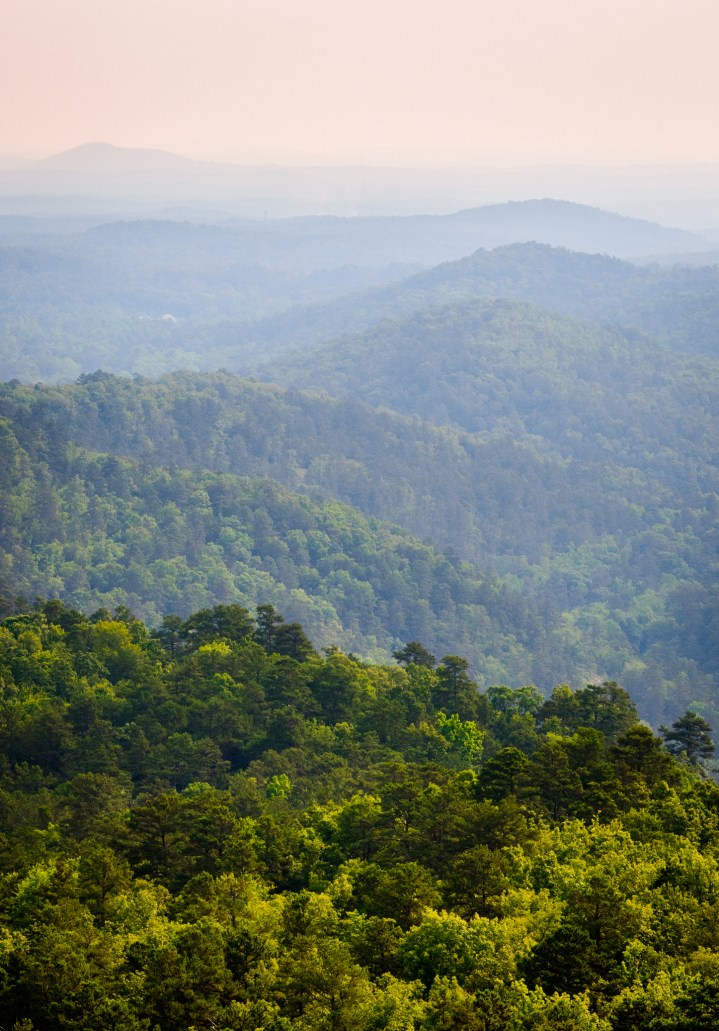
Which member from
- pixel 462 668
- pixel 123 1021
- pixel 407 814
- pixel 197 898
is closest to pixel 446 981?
pixel 123 1021

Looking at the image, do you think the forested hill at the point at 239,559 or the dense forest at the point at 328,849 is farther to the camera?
the forested hill at the point at 239,559

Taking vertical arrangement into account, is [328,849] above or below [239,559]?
above

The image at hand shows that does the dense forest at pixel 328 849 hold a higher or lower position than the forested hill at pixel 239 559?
higher

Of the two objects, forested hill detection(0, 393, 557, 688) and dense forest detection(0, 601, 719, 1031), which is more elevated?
dense forest detection(0, 601, 719, 1031)

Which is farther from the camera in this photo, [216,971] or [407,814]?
[407,814]

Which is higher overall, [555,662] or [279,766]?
[279,766]

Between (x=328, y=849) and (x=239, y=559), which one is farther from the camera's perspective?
(x=239, y=559)

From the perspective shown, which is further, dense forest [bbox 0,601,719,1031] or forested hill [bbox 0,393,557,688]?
forested hill [bbox 0,393,557,688]

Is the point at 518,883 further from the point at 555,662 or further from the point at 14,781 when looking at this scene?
the point at 555,662
